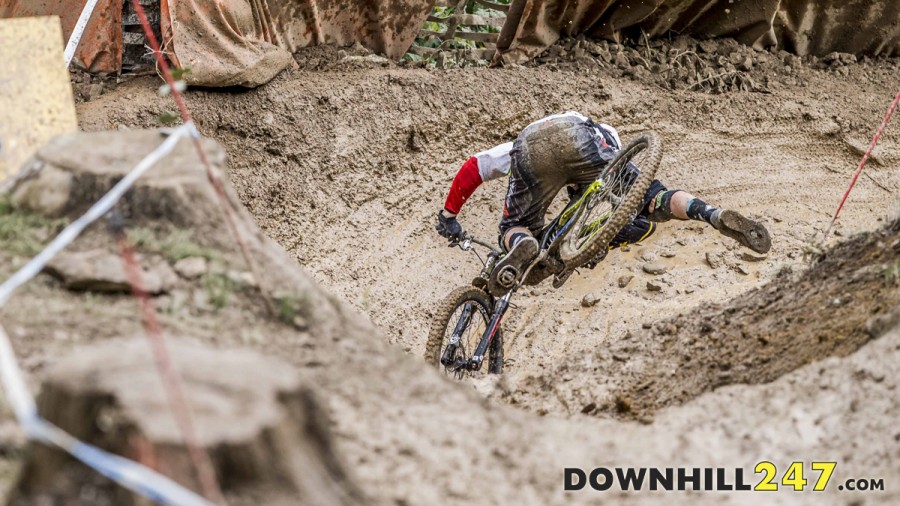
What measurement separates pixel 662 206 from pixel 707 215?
34 cm

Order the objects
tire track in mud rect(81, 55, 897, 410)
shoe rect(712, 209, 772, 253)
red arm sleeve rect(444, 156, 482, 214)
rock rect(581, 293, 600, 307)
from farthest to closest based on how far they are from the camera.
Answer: tire track in mud rect(81, 55, 897, 410), rock rect(581, 293, 600, 307), red arm sleeve rect(444, 156, 482, 214), shoe rect(712, 209, 772, 253)

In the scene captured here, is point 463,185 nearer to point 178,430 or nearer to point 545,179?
point 545,179

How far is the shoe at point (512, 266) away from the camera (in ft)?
20.8

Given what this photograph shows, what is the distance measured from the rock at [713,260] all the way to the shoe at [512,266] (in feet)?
7.98

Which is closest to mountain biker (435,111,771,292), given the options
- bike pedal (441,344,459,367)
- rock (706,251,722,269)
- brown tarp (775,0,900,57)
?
bike pedal (441,344,459,367)

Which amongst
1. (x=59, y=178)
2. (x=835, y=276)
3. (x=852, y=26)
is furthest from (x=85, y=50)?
(x=852, y=26)

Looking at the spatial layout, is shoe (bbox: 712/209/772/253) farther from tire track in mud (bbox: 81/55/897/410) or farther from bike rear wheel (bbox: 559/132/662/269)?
tire track in mud (bbox: 81/55/897/410)

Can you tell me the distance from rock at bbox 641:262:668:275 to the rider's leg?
66.8 inches

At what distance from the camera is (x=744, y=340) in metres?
5.07

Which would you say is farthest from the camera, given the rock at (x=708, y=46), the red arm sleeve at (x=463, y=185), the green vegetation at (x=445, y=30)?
the rock at (x=708, y=46)

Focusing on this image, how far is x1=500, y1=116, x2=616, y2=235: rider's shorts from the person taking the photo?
21.5ft

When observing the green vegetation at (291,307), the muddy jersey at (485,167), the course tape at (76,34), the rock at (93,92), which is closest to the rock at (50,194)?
the green vegetation at (291,307)

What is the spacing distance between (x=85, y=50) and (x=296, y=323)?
544 cm

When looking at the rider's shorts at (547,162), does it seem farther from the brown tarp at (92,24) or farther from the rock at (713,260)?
the brown tarp at (92,24)
